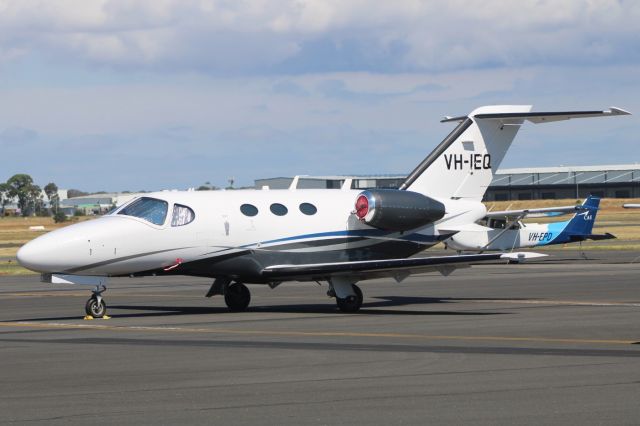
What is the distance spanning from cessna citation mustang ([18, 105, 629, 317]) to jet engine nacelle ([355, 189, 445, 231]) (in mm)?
23

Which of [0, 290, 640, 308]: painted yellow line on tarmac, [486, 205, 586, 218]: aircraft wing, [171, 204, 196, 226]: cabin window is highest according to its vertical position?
[171, 204, 196, 226]: cabin window

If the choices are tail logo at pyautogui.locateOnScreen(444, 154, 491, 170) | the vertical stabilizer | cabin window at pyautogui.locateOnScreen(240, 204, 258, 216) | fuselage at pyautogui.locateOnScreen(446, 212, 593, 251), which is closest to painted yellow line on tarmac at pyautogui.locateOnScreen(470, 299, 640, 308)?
the vertical stabilizer

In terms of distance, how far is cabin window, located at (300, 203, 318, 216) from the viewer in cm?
2538

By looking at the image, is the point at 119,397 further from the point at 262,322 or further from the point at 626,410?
the point at 262,322

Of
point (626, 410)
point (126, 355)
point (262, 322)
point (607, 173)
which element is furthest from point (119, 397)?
point (607, 173)

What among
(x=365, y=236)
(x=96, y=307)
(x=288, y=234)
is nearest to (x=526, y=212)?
(x=365, y=236)

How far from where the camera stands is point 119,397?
12242mm

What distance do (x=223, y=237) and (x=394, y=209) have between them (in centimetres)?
397

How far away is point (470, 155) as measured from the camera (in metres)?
27.6

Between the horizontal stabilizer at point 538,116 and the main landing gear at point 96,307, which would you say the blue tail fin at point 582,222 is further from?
the main landing gear at point 96,307

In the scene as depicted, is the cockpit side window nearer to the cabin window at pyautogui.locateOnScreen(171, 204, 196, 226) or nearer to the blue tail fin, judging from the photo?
the cabin window at pyautogui.locateOnScreen(171, 204, 196, 226)

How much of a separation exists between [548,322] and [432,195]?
7329 mm

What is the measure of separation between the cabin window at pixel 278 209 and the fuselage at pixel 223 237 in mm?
23

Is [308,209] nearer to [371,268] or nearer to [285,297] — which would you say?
[371,268]
